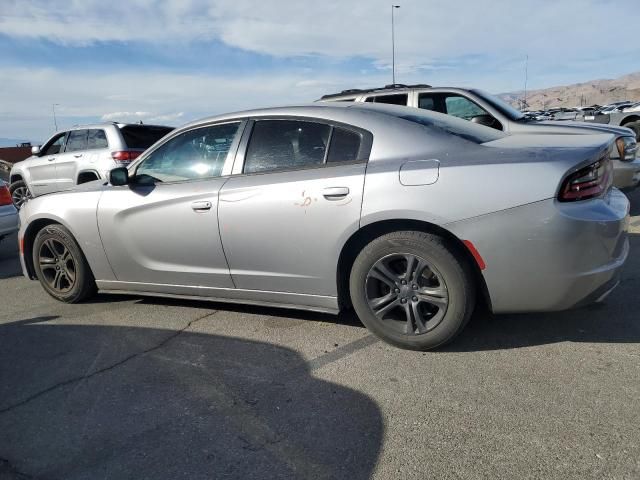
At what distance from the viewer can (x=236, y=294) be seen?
3.73m

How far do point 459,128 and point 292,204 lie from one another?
4.25 ft

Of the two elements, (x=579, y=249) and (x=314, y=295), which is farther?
(x=314, y=295)

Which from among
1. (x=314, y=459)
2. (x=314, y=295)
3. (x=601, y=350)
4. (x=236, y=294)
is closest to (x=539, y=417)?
(x=601, y=350)

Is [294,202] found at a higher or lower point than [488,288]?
higher

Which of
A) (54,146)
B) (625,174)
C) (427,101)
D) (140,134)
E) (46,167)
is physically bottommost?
(625,174)

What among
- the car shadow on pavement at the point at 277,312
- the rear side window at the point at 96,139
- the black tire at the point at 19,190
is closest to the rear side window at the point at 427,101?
the car shadow on pavement at the point at 277,312

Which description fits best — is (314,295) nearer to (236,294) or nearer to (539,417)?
(236,294)

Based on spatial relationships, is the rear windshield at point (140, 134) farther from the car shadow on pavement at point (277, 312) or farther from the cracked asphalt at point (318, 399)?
the cracked asphalt at point (318, 399)

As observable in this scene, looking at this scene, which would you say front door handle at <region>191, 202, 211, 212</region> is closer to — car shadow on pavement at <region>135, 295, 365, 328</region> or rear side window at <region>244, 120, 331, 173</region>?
rear side window at <region>244, 120, 331, 173</region>

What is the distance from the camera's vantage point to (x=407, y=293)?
10.2ft

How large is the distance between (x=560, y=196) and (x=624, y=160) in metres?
3.97

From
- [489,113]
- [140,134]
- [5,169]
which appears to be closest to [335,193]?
[489,113]

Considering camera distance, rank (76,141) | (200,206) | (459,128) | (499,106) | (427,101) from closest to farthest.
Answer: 1. (459,128)
2. (200,206)
3. (499,106)
4. (427,101)
5. (76,141)

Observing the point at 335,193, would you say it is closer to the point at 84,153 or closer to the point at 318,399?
the point at 318,399
